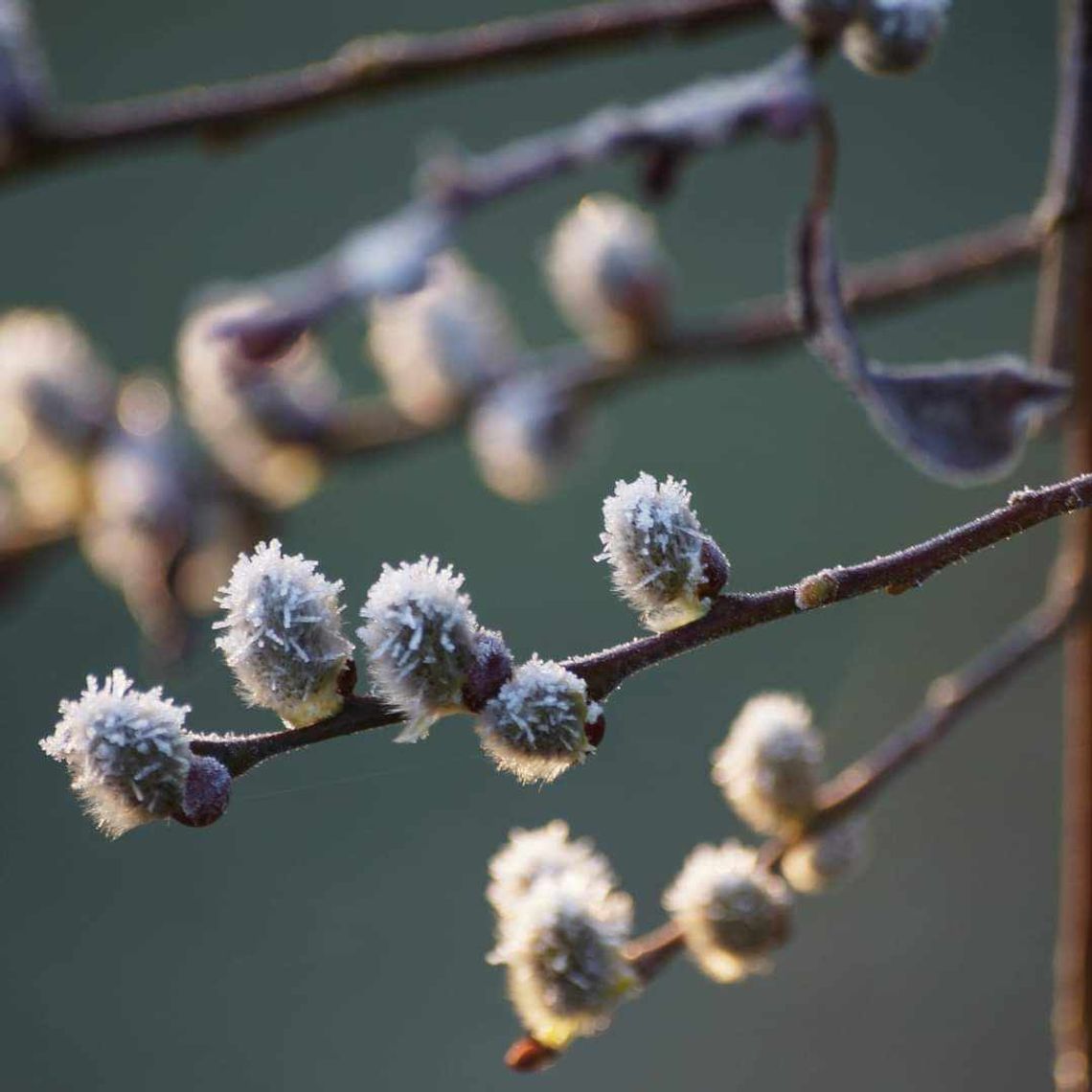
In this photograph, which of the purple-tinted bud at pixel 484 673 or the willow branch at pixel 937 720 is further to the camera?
the willow branch at pixel 937 720

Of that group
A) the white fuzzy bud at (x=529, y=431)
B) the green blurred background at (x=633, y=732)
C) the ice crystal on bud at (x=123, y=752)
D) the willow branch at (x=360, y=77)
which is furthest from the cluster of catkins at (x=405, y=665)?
the green blurred background at (x=633, y=732)

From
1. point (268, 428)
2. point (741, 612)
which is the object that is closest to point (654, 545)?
point (741, 612)

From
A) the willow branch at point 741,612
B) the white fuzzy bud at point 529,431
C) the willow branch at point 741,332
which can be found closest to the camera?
the willow branch at point 741,612

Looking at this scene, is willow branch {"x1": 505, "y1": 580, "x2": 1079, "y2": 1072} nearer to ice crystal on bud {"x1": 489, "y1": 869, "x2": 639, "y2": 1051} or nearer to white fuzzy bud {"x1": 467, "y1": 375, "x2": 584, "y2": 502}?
ice crystal on bud {"x1": 489, "y1": 869, "x2": 639, "y2": 1051}

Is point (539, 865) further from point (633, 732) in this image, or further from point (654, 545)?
point (633, 732)

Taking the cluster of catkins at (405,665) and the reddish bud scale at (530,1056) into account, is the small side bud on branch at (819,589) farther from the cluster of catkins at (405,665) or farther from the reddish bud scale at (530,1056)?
the reddish bud scale at (530,1056)

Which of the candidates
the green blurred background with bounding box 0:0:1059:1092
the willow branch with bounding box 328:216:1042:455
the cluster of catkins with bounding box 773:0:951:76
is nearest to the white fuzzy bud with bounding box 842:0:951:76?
the cluster of catkins with bounding box 773:0:951:76
